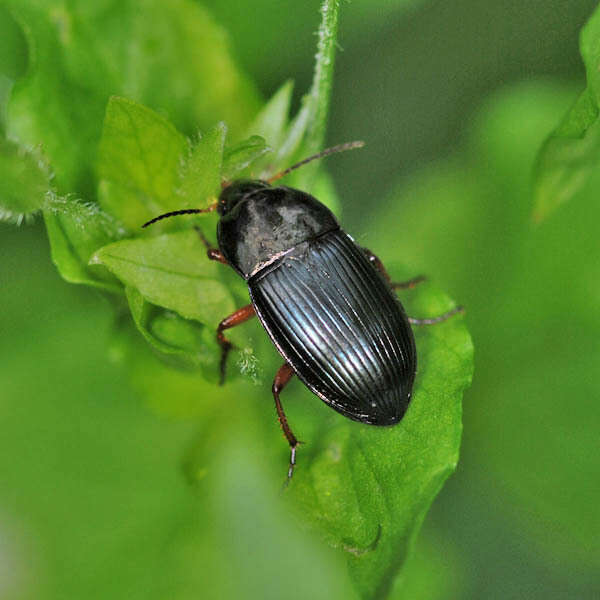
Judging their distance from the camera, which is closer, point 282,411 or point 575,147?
point 575,147

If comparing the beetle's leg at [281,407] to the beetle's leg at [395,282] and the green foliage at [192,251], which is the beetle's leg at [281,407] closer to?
the green foliage at [192,251]

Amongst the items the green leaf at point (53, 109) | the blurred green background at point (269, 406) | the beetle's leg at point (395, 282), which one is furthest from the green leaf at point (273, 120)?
the blurred green background at point (269, 406)

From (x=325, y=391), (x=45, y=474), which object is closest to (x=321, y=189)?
(x=325, y=391)

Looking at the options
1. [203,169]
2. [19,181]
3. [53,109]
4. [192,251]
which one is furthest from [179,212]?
[19,181]

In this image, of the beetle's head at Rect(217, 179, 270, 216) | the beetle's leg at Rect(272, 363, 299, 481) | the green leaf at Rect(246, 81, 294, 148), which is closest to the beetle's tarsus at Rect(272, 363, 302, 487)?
the beetle's leg at Rect(272, 363, 299, 481)

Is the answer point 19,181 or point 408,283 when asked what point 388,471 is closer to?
point 408,283

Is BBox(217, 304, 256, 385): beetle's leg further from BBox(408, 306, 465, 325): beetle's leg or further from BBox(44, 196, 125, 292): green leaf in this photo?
BBox(408, 306, 465, 325): beetle's leg

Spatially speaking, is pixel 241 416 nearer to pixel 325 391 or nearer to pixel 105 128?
pixel 325 391
